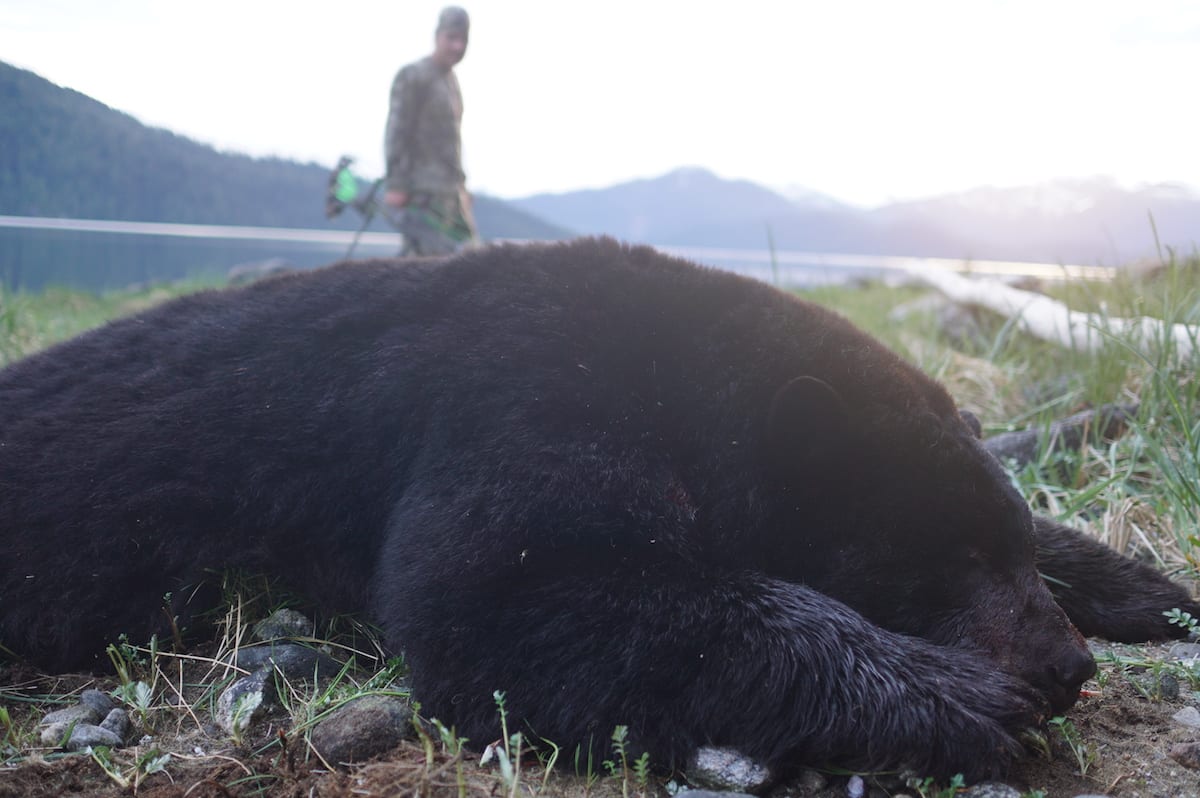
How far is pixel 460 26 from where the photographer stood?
866cm

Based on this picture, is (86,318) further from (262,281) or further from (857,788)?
(857,788)

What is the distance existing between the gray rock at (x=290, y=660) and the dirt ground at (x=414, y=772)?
0.81 ft

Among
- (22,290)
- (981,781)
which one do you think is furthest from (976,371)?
(22,290)

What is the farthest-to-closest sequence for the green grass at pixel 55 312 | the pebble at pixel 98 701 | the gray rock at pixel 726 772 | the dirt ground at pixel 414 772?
the green grass at pixel 55 312 < the pebble at pixel 98 701 < the gray rock at pixel 726 772 < the dirt ground at pixel 414 772

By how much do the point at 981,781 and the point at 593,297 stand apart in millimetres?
1712

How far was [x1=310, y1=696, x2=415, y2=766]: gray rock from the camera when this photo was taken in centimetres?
206

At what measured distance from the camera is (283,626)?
274 centimetres

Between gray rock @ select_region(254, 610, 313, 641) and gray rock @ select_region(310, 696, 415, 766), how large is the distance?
23.6 inches

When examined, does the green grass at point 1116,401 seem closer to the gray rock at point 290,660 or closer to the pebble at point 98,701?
the gray rock at point 290,660

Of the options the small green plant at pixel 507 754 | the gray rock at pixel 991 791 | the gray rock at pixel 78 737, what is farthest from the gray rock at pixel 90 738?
the gray rock at pixel 991 791

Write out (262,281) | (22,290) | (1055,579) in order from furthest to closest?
(22,290) < (262,281) < (1055,579)

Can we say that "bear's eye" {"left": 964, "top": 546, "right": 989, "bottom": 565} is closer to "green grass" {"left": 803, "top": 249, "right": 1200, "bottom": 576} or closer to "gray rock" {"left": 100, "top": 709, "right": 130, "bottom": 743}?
"green grass" {"left": 803, "top": 249, "right": 1200, "bottom": 576}

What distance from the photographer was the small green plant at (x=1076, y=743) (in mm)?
2055

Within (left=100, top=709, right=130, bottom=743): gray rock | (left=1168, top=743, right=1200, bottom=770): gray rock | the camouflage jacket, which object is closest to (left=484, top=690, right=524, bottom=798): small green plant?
(left=100, top=709, right=130, bottom=743): gray rock
